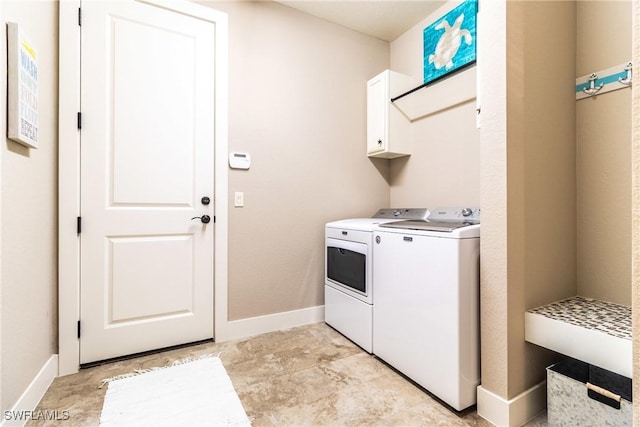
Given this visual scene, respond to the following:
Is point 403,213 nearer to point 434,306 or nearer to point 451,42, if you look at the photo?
point 434,306

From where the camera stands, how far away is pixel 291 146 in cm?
252

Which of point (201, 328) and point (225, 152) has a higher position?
point (225, 152)

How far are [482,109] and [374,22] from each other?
173 cm

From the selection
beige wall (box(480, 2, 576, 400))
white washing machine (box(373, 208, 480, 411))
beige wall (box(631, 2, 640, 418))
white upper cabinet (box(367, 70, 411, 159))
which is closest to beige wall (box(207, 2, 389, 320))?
white upper cabinet (box(367, 70, 411, 159))

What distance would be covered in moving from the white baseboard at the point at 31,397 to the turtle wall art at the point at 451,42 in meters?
3.02

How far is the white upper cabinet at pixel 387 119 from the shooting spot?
262 centimetres

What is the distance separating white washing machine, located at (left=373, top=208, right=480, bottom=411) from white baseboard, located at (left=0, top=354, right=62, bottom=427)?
172 centimetres

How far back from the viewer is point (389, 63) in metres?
3.00

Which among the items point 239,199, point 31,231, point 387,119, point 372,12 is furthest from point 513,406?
point 372,12

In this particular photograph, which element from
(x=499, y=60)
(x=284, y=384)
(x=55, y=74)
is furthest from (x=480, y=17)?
(x=55, y=74)

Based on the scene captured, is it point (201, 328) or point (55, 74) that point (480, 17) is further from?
point (201, 328)

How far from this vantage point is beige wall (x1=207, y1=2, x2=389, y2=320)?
2.31 m

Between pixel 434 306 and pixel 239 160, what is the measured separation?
163 cm

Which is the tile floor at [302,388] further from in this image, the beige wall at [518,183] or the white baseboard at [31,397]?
the beige wall at [518,183]
